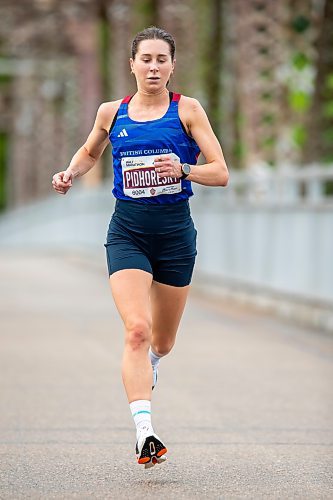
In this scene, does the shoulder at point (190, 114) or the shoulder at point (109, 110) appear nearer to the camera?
the shoulder at point (190, 114)

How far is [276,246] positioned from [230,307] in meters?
1.34

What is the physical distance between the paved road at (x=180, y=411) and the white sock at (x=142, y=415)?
262mm

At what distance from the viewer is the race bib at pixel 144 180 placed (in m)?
8.30

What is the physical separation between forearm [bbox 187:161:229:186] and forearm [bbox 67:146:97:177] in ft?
2.30

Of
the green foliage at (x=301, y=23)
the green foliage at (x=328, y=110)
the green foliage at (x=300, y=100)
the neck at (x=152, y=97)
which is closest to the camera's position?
the neck at (x=152, y=97)

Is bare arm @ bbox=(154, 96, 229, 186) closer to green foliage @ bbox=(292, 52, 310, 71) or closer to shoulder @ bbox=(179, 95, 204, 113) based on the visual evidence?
shoulder @ bbox=(179, 95, 204, 113)

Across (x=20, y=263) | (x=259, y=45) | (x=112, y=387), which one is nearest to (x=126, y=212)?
(x=112, y=387)

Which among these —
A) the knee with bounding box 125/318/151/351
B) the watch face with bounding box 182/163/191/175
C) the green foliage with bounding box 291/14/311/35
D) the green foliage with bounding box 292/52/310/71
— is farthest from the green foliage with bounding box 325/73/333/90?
the knee with bounding box 125/318/151/351

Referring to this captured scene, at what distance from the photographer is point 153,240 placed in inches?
334

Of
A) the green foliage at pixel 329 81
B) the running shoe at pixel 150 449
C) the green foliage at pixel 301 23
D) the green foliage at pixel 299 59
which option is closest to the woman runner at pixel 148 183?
the running shoe at pixel 150 449

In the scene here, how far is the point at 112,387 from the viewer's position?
39.9 ft

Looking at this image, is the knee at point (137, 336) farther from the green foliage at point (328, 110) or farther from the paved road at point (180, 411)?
the green foliage at point (328, 110)

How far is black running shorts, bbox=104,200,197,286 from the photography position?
27.6ft

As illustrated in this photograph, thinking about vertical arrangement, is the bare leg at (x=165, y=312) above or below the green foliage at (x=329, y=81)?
above
